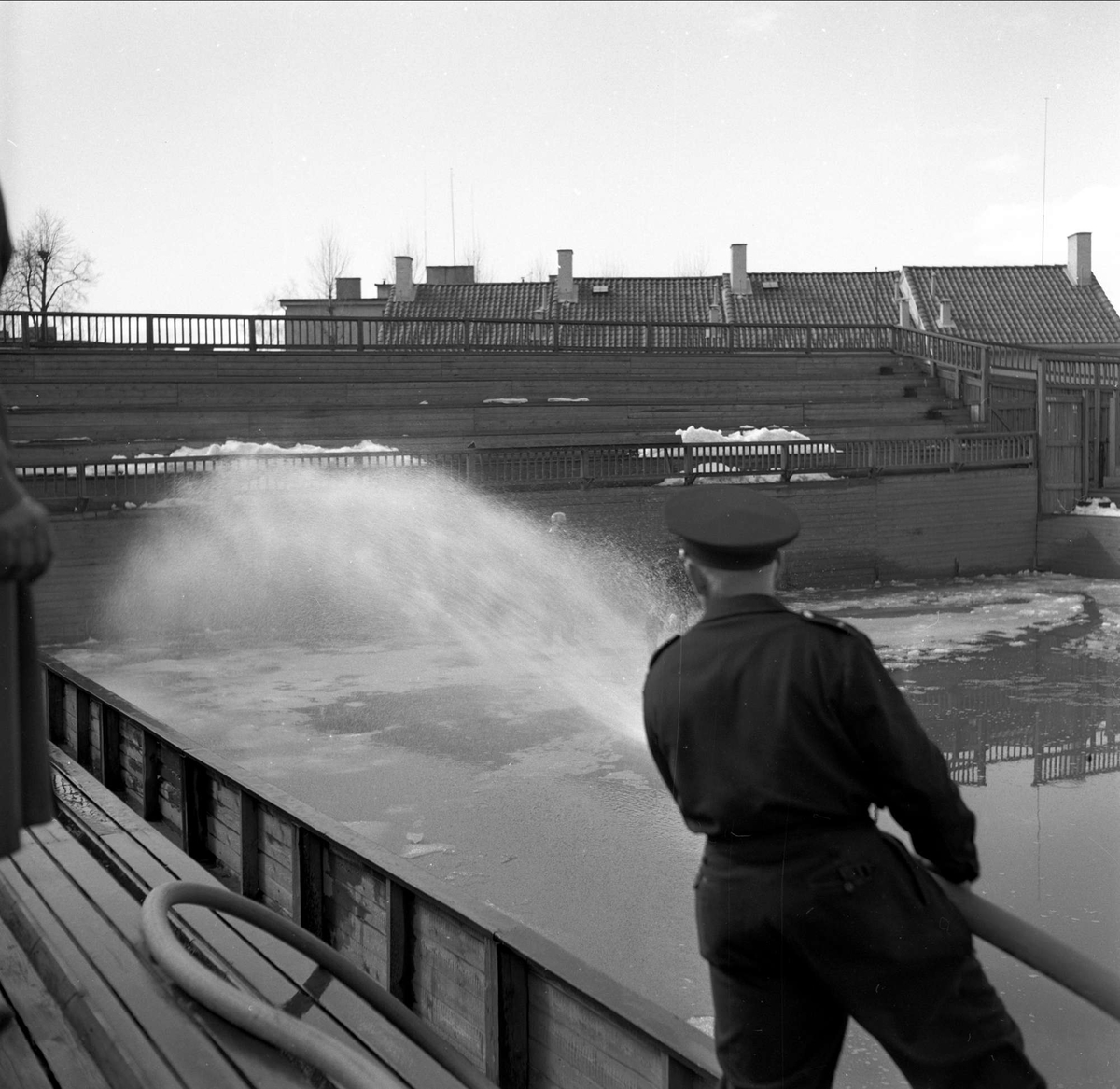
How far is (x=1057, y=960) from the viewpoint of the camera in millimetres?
1699

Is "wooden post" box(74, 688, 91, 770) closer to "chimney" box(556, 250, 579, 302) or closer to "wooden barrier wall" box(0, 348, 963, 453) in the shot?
"wooden barrier wall" box(0, 348, 963, 453)

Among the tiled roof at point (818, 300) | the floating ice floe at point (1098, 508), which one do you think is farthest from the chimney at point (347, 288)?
the floating ice floe at point (1098, 508)

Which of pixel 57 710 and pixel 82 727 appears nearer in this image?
pixel 82 727

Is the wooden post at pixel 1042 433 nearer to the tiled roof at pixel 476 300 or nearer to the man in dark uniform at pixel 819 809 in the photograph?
the man in dark uniform at pixel 819 809

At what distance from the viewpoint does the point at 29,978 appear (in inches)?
110

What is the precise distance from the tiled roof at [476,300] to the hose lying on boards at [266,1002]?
34.6m

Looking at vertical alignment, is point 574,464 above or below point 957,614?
above

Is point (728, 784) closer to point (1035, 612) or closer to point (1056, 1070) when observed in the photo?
point (1056, 1070)

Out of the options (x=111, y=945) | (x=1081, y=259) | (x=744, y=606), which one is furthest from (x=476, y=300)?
(x=744, y=606)

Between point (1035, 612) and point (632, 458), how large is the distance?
18.0 ft

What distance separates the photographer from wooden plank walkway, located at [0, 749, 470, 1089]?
93.0 inches

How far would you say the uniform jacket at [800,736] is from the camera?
176 centimetres

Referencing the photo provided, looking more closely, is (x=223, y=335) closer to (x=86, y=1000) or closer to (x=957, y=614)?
(x=957, y=614)

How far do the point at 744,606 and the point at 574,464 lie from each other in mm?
14940
